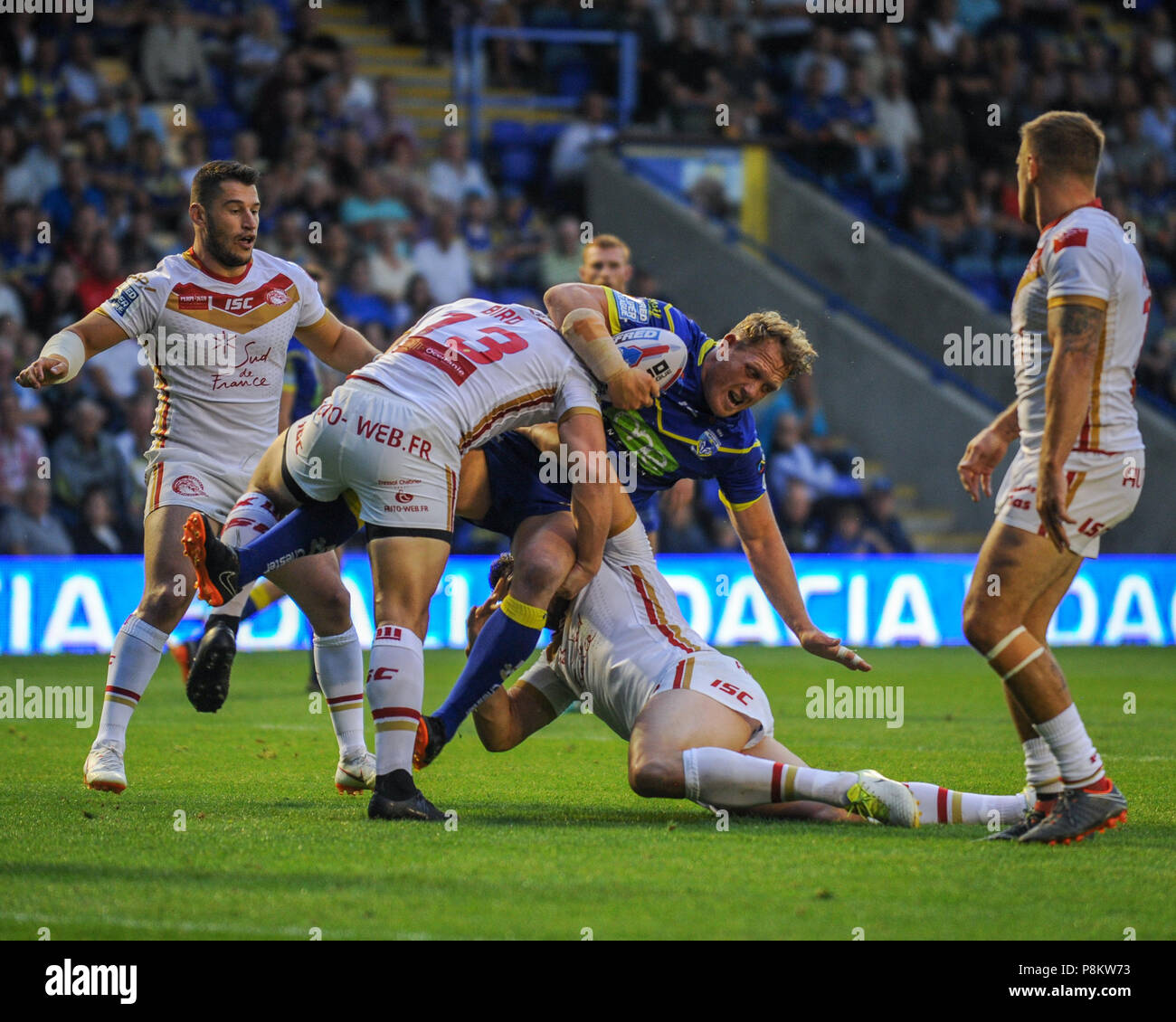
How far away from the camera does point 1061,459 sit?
16.3 feet

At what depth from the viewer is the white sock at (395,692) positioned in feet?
17.2

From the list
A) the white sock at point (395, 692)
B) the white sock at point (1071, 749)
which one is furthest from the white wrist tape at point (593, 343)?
the white sock at point (1071, 749)

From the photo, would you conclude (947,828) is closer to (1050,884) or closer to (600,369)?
(1050,884)

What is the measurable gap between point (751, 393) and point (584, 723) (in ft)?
12.3

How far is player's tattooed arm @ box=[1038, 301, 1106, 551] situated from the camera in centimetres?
496

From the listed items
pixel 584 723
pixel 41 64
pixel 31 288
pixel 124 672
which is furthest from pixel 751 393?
pixel 41 64

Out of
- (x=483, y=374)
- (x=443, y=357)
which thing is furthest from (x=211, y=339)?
(x=483, y=374)

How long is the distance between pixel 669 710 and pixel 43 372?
2.45m

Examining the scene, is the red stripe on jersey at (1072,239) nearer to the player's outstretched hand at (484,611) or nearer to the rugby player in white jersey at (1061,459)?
the rugby player in white jersey at (1061,459)

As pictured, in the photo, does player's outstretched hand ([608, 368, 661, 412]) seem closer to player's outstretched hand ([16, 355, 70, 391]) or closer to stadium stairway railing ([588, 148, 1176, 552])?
player's outstretched hand ([16, 355, 70, 391])

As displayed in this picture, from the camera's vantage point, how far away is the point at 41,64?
15.1 m

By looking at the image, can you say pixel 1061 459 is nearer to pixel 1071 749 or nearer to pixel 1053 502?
pixel 1053 502

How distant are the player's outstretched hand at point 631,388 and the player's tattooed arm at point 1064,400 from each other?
1.36 meters
